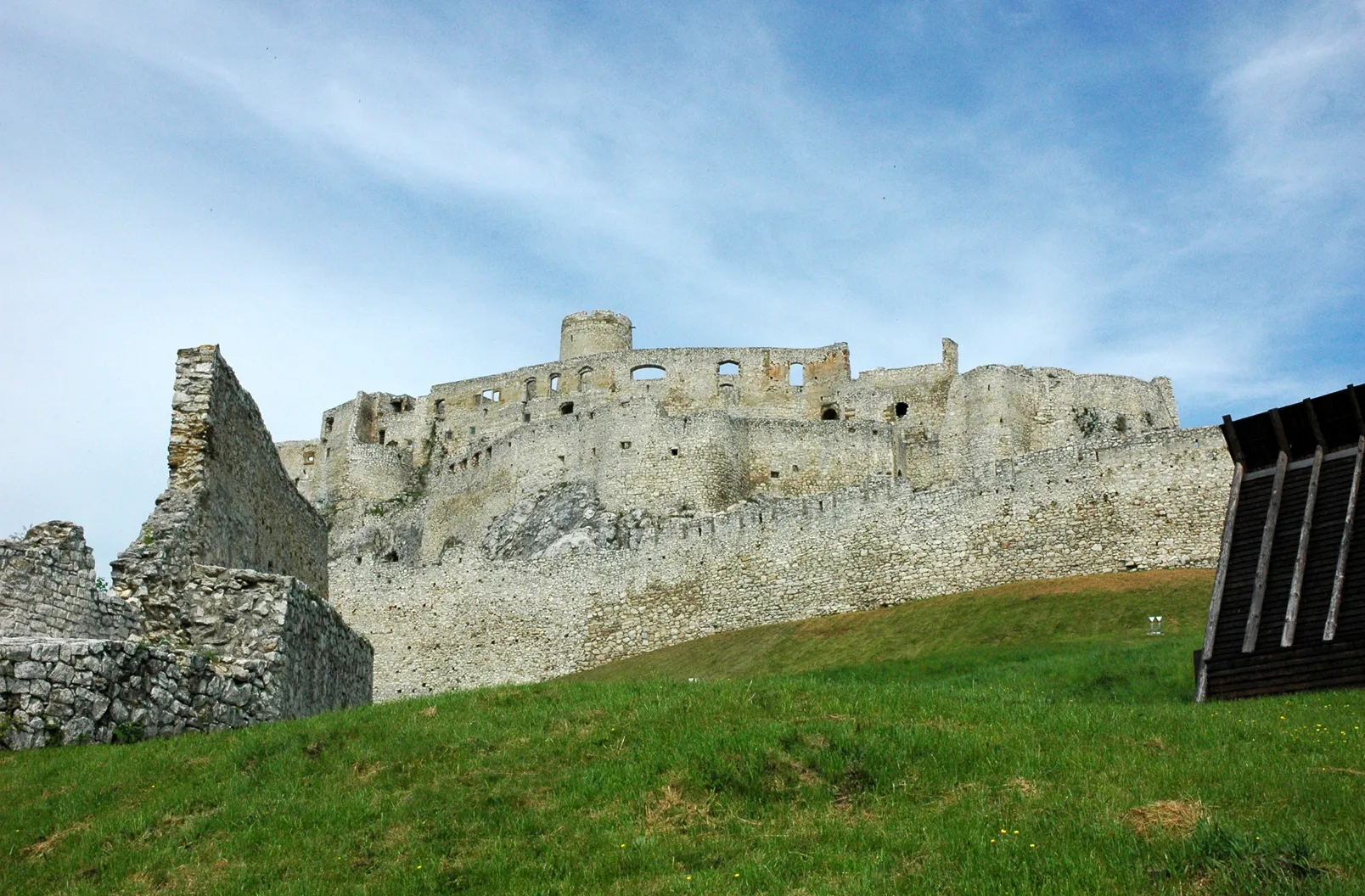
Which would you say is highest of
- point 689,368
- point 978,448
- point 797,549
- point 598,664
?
point 689,368

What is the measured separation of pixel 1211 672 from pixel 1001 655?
8.32m

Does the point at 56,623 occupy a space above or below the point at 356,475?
below

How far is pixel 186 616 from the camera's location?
52.9 feet

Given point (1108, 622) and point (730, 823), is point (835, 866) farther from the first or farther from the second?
point (1108, 622)

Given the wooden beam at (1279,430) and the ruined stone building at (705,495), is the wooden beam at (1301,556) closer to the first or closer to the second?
the wooden beam at (1279,430)

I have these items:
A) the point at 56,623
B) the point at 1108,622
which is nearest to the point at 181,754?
the point at 56,623

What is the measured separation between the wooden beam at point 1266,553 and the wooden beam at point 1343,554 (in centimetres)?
97

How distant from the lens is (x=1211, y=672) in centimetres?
1808

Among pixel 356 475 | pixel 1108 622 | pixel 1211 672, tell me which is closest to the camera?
pixel 1211 672

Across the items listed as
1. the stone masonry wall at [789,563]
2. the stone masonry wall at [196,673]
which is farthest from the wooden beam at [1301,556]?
the stone masonry wall at [789,563]

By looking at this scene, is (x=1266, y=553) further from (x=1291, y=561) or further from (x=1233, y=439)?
(x=1233, y=439)

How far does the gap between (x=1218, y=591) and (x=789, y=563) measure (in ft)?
64.9

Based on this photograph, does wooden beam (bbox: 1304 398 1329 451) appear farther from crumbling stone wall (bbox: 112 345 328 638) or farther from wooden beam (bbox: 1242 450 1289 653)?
crumbling stone wall (bbox: 112 345 328 638)

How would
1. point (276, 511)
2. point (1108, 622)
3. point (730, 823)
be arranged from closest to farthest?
point (730, 823), point (276, 511), point (1108, 622)
